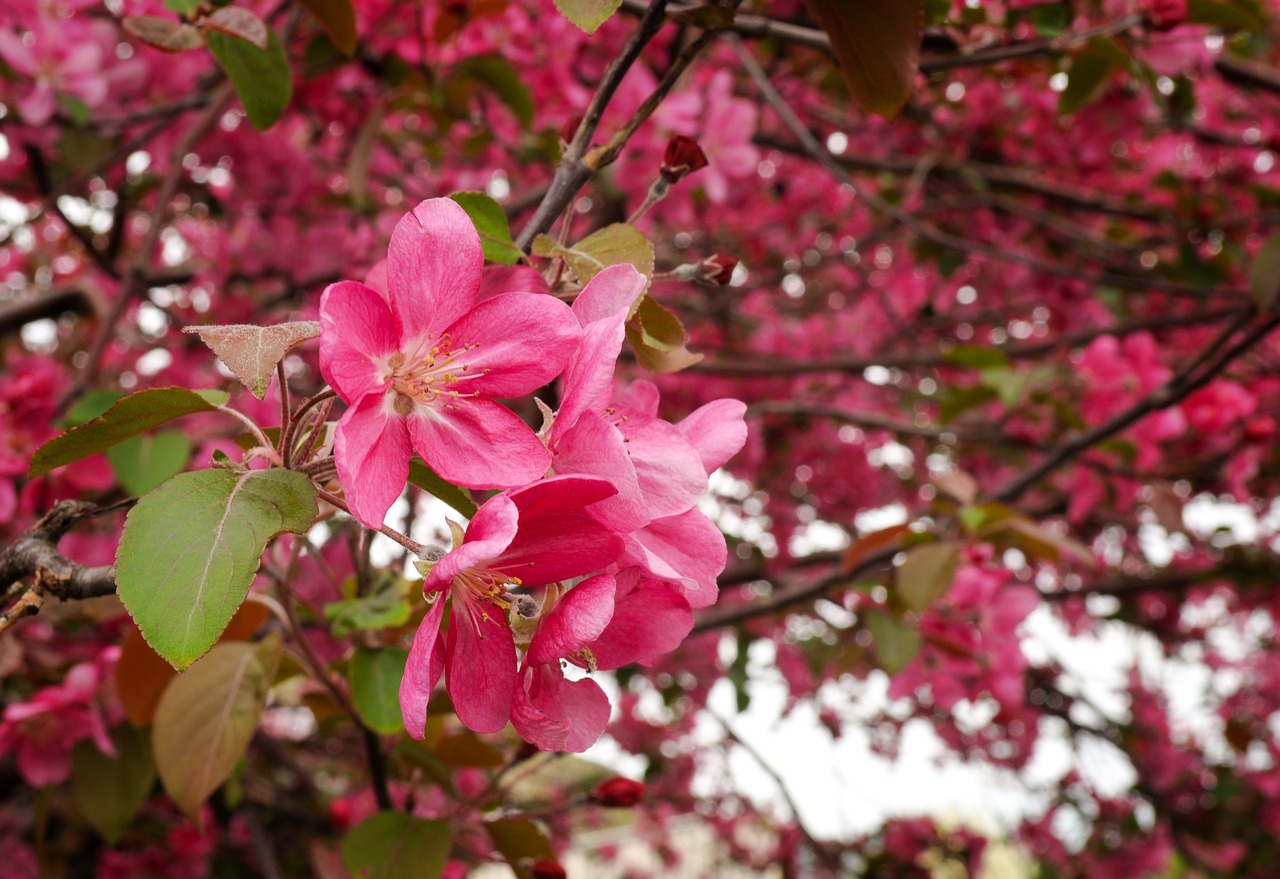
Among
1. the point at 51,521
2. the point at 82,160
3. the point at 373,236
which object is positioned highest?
the point at 51,521

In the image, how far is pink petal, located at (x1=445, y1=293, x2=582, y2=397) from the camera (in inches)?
22.9

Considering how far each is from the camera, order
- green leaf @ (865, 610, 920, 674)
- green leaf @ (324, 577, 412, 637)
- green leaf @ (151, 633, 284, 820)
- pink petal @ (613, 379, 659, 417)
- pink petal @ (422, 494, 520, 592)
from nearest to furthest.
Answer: pink petal @ (422, 494, 520, 592), pink petal @ (613, 379, 659, 417), green leaf @ (324, 577, 412, 637), green leaf @ (151, 633, 284, 820), green leaf @ (865, 610, 920, 674)

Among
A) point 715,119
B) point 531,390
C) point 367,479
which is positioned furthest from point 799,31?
point 715,119

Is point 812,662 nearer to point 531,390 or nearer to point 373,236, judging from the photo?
point 373,236

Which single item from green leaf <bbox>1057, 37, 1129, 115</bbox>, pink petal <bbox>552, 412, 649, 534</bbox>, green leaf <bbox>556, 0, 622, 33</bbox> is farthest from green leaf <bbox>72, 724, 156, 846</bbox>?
green leaf <bbox>1057, 37, 1129, 115</bbox>

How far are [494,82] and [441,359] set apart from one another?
124 cm

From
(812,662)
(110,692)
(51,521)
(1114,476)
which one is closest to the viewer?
(51,521)

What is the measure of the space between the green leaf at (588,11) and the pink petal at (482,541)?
11.9 inches

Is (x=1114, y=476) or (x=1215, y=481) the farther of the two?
(x=1215, y=481)

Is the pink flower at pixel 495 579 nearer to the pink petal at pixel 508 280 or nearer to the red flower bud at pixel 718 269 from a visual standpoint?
the pink petal at pixel 508 280

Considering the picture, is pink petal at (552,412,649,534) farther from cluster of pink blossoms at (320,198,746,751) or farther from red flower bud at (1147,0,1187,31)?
red flower bud at (1147,0,1187,31)

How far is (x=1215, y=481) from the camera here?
2883 mm

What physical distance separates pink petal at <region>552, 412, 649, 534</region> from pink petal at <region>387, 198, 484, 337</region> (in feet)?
0.42

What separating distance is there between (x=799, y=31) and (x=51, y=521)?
858mm
